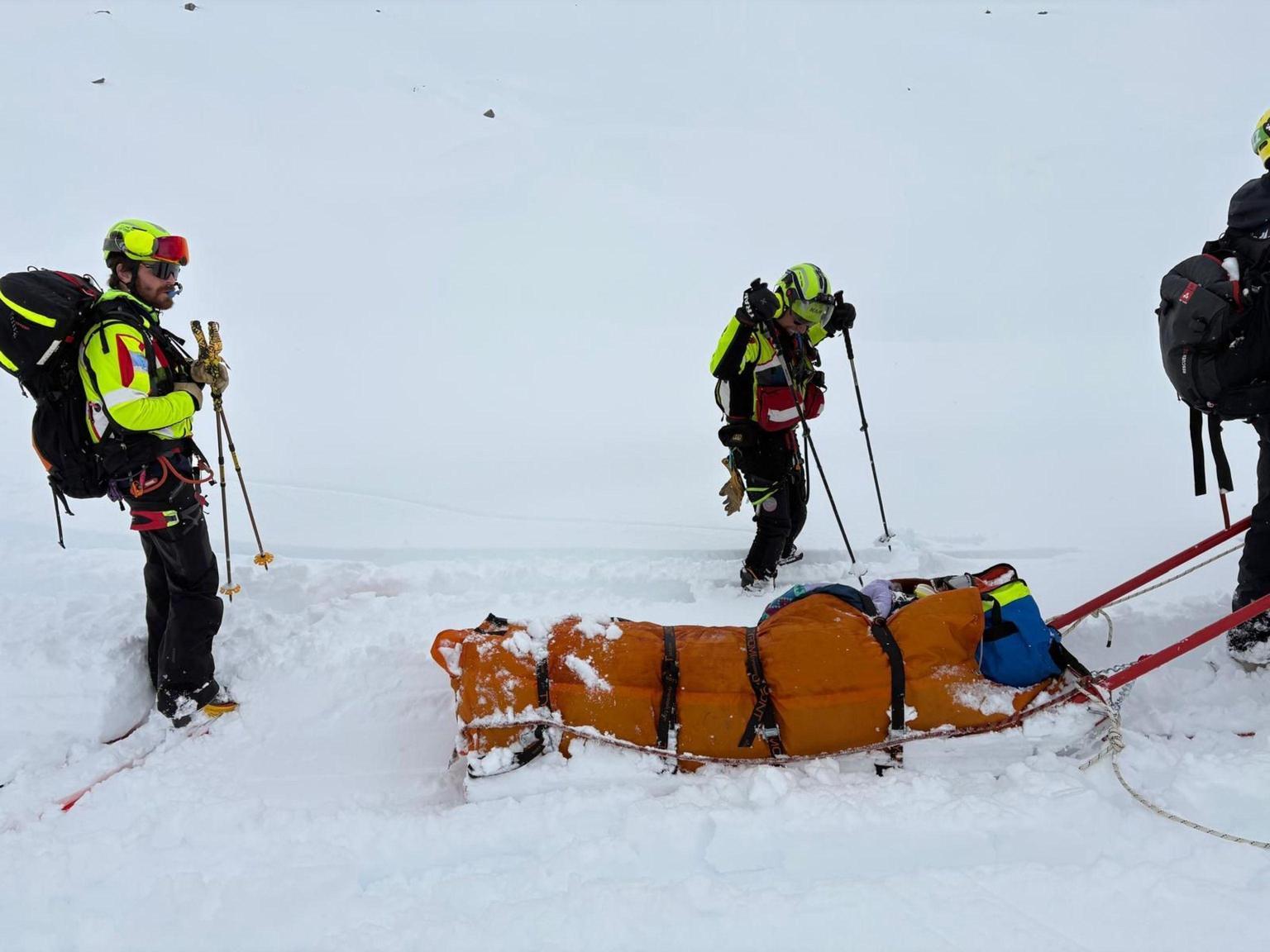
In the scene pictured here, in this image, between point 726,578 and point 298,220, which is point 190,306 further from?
point 726,578

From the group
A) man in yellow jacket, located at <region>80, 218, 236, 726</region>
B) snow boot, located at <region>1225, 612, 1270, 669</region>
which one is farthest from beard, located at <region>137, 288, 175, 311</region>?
snow boot, located at <region>1225, 612, 1270, 669</region>

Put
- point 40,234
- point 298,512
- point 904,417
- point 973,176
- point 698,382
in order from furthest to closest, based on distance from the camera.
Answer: point 973,176, point 40,234, point 698,382, point 904,417, point 298,512

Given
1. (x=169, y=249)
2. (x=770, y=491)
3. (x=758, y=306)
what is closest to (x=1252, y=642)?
(x=770, y=491)

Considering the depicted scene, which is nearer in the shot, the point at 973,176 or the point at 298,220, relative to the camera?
the point at 298,220

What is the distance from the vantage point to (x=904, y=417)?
721 cm

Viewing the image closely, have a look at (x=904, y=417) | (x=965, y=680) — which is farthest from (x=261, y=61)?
(x=965, y=680)

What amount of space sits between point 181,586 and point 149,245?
138cm

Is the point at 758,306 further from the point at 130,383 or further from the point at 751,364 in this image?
the point at 130,383

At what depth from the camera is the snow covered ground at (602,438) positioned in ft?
8.07

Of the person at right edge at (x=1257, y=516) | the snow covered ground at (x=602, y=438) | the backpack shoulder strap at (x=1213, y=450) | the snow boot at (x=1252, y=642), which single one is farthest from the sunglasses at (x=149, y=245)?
the snow boot at (x=1252, y=642)

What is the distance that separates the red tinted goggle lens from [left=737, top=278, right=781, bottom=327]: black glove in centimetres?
256

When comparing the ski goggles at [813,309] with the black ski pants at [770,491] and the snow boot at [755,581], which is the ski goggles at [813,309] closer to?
the black ski pants at [770,491]

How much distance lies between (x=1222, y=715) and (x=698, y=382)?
18.6ft

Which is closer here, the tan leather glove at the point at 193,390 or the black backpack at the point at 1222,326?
the black backpack at the point at 1222,326
